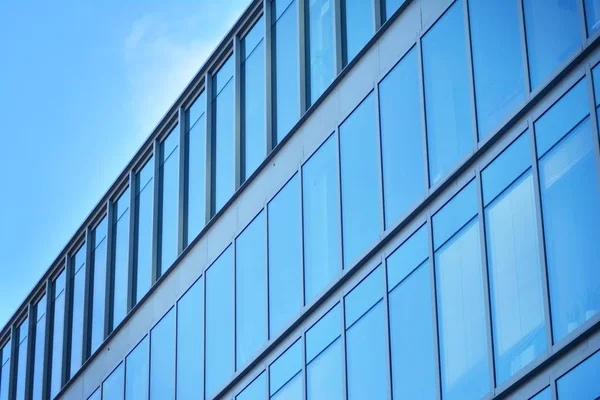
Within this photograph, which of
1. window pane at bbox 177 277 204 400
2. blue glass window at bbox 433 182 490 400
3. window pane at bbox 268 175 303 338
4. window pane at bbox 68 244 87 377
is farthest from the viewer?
window pane at bbox 68 244 87 377

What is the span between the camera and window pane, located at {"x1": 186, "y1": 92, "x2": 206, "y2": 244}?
106 feet

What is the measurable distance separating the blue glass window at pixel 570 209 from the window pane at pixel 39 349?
78.7 feet

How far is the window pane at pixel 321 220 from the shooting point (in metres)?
25.6

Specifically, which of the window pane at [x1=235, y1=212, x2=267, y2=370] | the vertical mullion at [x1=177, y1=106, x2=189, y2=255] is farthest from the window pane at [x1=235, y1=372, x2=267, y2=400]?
the vertical mullion at [x1=177, y1=106, x2=189, y2=255]

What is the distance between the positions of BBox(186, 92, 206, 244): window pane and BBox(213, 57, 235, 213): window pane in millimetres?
479

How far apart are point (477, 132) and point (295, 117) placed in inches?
292

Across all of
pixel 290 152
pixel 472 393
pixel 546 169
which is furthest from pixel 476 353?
pixel 290 152

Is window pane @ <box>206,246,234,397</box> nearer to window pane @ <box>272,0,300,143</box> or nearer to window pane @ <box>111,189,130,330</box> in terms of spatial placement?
window pane @ <box>272,0,300,143</box>

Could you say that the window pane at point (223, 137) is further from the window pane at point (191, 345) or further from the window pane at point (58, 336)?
the window pane at point (58, 336)

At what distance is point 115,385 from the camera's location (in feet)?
115

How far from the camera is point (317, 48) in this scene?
2827 cm

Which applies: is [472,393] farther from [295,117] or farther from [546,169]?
[295,117]

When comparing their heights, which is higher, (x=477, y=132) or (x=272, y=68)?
(x=272, y=68)

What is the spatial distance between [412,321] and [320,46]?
25.9 feet
